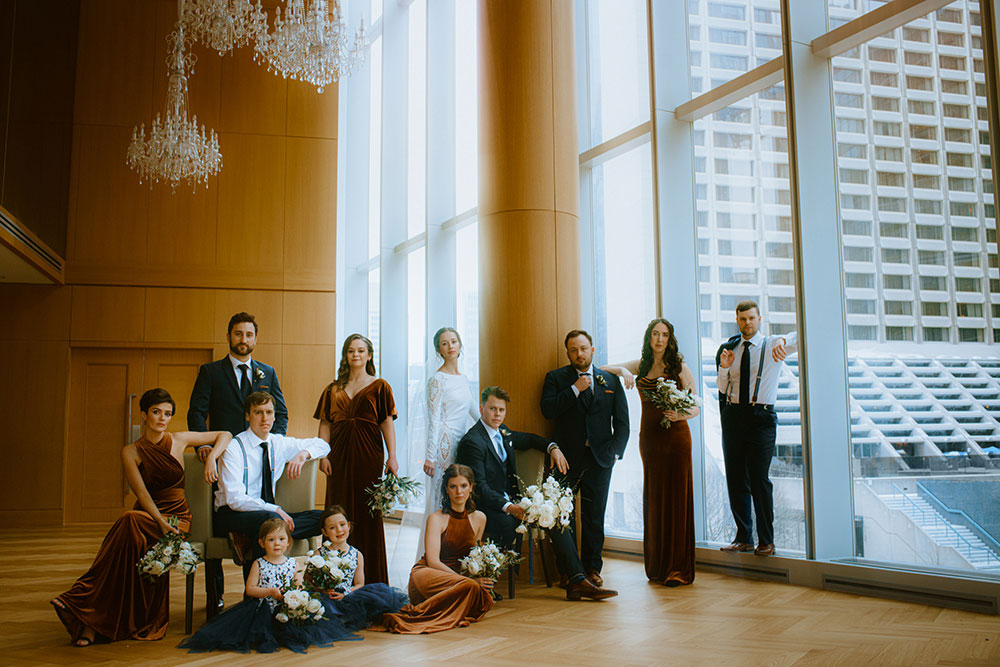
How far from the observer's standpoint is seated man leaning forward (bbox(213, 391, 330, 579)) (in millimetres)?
4355

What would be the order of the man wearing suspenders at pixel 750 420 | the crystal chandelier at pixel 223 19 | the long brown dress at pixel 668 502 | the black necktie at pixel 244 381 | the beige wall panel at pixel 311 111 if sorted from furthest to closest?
the beige wall panel at pixel 311 111 < the crystal chandelier at pixel 223 19 < the man wearing suspenders at pixel 750 420 < the long brown dress at pixel 668 502 < the black necktie at pixel 244 381

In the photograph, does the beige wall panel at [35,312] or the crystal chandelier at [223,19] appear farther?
→ the beige wall panel at [35,312]

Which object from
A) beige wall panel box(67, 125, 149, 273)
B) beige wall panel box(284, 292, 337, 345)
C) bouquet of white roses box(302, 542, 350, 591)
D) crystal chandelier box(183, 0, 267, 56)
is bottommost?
bouquet of white roses box(302, 542, 350, 591)

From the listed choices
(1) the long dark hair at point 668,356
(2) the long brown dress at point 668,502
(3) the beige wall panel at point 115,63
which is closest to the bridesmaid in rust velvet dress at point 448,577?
(2) the long brown dress at point 668,502

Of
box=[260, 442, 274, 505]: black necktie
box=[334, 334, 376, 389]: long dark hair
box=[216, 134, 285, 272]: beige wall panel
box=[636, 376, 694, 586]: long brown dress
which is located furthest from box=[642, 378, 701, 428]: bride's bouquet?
box=[216, 134, 285, 272]: beige wall panel

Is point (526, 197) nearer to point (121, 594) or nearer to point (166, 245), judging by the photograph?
point (121, 594)

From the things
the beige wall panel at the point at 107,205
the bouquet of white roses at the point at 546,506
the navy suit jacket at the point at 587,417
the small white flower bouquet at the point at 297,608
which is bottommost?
the small white flower bouquet at the point at 297,608

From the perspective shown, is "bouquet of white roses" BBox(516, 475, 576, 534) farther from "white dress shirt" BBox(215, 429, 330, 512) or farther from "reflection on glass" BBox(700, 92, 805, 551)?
Result: "reflection on glass" BBox(700, 92, 805, 551)

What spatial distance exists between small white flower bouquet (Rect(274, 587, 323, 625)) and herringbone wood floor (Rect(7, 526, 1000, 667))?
7.1 inches

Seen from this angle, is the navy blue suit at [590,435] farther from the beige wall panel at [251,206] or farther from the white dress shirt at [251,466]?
the beige wall panel at [251,206]

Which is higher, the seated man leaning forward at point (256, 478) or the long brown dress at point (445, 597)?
the seated man leaning forward at point (256, 478)

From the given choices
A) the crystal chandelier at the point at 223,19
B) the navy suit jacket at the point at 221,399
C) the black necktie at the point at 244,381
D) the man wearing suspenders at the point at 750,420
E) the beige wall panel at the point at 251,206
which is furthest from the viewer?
the beige wall panel at the point at 251,206

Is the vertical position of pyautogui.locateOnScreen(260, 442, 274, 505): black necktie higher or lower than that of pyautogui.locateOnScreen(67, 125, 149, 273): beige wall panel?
lower

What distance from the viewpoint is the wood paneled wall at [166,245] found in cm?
980
